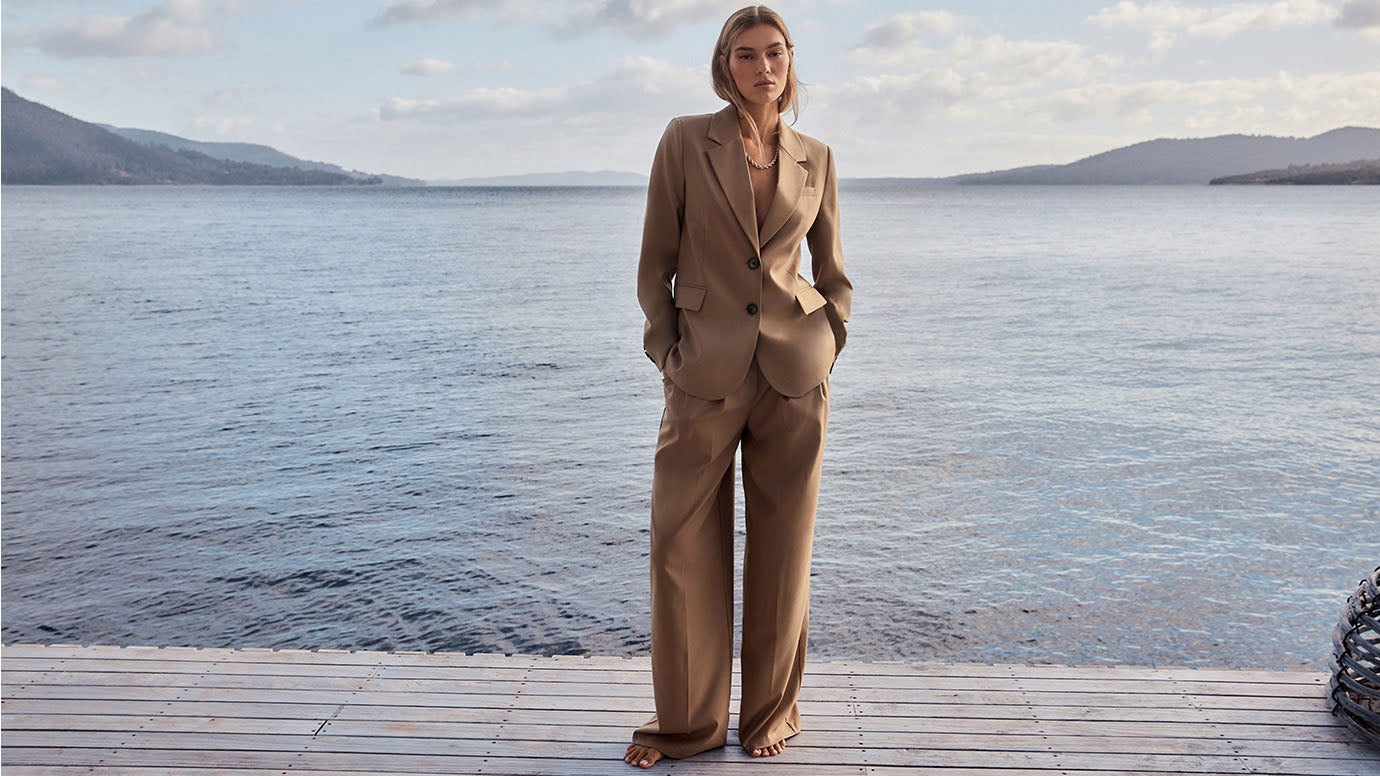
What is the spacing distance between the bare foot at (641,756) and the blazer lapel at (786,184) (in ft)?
4.80

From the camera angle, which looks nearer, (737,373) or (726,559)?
(737,373)

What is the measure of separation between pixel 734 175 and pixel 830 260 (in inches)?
16.2

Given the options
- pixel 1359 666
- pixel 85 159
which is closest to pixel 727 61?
pixel 1359 666

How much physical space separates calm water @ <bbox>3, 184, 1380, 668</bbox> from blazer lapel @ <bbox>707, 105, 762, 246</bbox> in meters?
4.45

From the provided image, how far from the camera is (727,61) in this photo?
3104 mm

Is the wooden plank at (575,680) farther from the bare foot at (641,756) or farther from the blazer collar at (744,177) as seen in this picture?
the blazer collar at (744,177)

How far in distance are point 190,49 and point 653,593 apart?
11003 centimetres

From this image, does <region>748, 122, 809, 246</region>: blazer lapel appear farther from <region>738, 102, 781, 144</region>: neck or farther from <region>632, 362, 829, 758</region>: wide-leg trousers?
<region>632, 362, 829, 758</region>: wide-leg trousers

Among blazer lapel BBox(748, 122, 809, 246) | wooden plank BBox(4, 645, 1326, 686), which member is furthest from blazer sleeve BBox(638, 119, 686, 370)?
wooden plank BBox(4, 645, 1326, 686)

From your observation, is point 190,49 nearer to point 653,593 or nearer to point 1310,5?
point 1310,5

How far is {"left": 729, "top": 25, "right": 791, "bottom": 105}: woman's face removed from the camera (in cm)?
303

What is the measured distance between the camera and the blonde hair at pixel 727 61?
302 cm

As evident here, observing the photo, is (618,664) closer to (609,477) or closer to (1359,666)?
(1359,666)

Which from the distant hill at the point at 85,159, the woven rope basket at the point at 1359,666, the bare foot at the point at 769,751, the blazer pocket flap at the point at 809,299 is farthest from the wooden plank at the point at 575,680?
the distant hill at the point at 85,159
